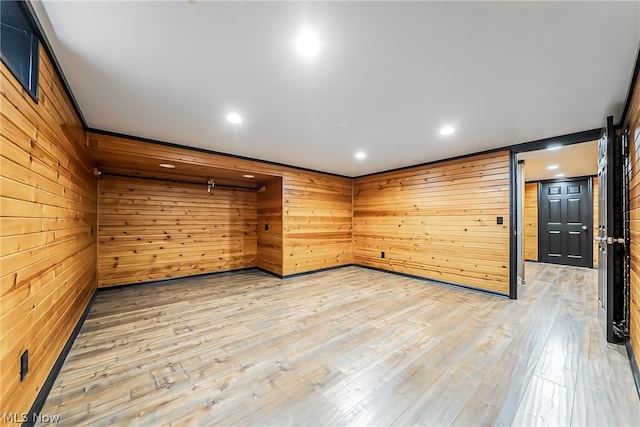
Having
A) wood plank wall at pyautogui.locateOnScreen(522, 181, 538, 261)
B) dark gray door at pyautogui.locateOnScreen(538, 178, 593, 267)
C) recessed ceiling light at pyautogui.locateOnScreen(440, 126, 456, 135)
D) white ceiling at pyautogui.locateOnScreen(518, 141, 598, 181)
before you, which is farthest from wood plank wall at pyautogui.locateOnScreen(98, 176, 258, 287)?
dark gray door at pyautogui.locateOnScreen(538, 178, 593, 267)

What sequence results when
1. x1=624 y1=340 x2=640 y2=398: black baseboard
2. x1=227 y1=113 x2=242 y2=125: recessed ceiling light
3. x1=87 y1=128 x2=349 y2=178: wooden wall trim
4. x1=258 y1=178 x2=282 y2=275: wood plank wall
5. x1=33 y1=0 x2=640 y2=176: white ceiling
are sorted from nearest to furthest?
1. x1=33 y1=0 x2=640 y2=176: white ceiling
2. x1=624 y1=340 x2=640 y2=398: black baseboard
3. x1=227 y1=113 x2=242 y2=125: recessed ceiling light
4. x1=87 y1=128 x2=349 y2=178: wooden wall trim
5. x1=258 y1=178 x2=282 y2=275: wood plank wall

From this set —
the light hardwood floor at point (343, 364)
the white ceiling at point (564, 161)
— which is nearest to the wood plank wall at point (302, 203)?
the light hardwood floor at point (343, 364)

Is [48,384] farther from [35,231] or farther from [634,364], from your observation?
[634,364]

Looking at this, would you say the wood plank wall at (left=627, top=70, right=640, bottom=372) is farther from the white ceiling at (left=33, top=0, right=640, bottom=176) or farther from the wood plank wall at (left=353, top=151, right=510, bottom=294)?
the wood plank wall at (left=353, top=151, right=510, bottom=294)

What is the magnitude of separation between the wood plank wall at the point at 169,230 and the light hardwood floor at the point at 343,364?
1067 millimetres

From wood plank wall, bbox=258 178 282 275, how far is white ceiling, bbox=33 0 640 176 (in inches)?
82.6

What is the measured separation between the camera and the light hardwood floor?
61.2 inches

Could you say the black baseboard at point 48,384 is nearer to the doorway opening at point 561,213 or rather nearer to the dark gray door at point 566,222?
the doorway opening at point 561,213

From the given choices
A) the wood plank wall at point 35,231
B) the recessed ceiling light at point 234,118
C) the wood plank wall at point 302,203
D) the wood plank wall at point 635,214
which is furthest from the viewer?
the wood plank wall at point 302,203

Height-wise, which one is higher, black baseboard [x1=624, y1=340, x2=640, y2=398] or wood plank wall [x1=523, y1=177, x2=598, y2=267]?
wood plank wall [x1=523, y1=177, x2=598, y2=267]

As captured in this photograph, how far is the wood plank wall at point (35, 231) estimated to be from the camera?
3.99ft

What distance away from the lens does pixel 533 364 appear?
2.07 metres

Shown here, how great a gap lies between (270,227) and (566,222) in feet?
24.0

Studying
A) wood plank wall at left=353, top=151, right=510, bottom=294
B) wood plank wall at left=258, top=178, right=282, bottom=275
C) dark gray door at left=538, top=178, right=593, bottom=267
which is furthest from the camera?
dark gray door at left=538, top=178, right=593, bottom=267
